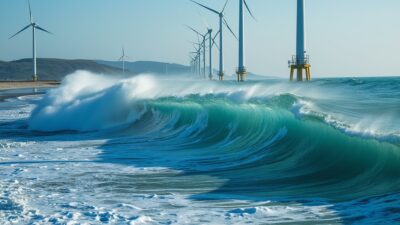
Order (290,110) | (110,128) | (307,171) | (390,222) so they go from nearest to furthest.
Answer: (390,222) → (307,171) → (290,110) → (110,128)

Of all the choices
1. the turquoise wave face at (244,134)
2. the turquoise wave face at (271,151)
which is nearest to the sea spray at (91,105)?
the turquoise wave face at (244,134)

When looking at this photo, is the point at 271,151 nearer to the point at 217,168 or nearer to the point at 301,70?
the point at 217,168

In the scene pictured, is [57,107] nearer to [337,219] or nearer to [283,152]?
[283,152]

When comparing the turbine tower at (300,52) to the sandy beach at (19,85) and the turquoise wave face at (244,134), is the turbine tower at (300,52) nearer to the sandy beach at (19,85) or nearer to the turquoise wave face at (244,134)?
the turquoise wave face at (244,134)

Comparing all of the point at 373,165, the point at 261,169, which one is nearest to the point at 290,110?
the point at 261,169

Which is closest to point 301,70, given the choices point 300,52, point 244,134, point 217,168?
point 300,52

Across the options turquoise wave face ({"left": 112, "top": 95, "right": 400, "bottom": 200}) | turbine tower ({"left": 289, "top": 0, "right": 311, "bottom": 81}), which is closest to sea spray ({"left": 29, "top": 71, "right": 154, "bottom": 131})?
turquoise wave face ({"left": 112, "top": 95, "right": 400, "bottom": 200})
